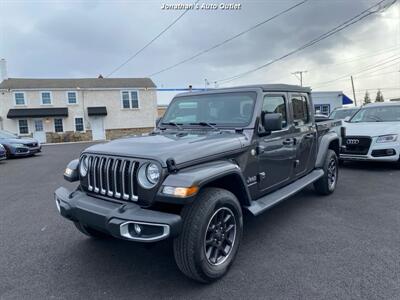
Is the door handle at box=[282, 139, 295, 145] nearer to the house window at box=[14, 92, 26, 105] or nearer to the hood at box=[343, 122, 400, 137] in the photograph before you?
the hood at box=[343, 122, 400, 137]

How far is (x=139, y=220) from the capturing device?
2.47 metres

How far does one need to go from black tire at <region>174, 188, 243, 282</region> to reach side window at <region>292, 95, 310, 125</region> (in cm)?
221

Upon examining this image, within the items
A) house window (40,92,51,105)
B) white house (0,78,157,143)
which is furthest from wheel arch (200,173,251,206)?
house window (40,92,51,105)

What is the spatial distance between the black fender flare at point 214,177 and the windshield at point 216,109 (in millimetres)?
783

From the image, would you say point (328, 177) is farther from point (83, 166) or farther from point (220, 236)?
point (83, 166)

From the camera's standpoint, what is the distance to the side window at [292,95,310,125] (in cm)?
464

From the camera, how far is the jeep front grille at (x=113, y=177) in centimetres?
274

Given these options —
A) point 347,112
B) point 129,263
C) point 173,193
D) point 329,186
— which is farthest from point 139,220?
point 347,112

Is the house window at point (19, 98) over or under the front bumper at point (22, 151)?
over

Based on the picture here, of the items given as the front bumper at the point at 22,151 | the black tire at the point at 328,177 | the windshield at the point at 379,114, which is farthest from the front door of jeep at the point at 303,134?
the front bumper at the point at 22,151

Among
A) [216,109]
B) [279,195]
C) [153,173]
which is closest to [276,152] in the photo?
[279,195]

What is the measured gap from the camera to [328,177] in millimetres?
5547

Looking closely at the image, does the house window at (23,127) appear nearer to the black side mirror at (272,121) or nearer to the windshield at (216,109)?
the windshield at (216,109)

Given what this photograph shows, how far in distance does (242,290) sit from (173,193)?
3.69 feet
